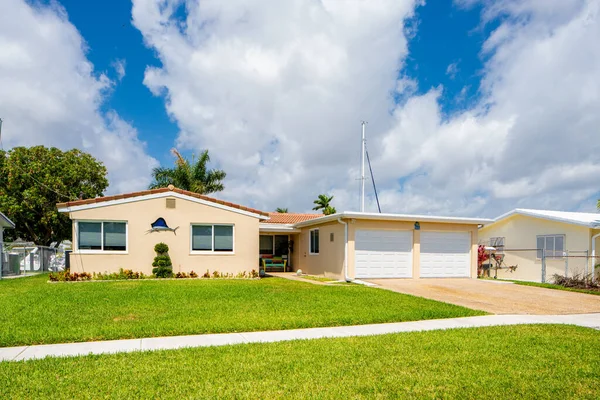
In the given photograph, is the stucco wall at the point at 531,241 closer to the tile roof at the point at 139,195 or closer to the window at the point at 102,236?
the tile roof at the point at 139,195

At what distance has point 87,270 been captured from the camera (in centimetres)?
1666

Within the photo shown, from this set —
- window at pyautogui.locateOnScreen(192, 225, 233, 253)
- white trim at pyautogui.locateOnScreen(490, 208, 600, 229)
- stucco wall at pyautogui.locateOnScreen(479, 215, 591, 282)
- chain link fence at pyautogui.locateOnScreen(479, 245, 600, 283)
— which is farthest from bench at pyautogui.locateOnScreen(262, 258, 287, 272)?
stucco wall at pyautogui.locateOnScreen(479, 215, 591, 282)

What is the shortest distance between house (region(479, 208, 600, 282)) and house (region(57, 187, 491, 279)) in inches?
151

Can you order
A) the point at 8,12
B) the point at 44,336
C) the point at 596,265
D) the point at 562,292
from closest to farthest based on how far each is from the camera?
the point at 44,336 < the point at 8,12 < the point at 562,292 < the point at 596,265

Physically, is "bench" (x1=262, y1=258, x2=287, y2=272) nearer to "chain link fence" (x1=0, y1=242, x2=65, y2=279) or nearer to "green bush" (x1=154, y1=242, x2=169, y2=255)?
"green bush" (x1=154, y1=242, x2=169, y2=255)

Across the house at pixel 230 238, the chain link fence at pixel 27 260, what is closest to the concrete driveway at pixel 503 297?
the house at pixel 230 238

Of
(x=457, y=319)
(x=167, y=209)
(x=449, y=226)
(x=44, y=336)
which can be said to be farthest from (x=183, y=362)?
(x=449, y=226)

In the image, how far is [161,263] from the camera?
Result: 17.0 m

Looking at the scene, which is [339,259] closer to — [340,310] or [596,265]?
[340,310]

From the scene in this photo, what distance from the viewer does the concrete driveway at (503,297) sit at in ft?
36.0

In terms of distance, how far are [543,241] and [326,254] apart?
11357mm

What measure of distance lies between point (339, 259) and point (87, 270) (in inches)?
411

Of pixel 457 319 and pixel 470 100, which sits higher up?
pixel 470 100

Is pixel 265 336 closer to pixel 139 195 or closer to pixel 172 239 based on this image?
pixel 172 239
